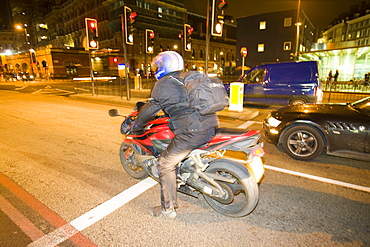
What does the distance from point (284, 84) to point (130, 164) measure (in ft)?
28.9

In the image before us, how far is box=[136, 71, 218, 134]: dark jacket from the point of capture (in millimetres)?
2453

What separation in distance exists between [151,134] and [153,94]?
32.3 inches

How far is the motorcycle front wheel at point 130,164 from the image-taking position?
3.94 meters

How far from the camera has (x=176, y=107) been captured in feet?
8.23

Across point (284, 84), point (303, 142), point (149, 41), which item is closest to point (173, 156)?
point (303, 142)

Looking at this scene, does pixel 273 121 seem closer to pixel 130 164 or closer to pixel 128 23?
pixel 130 164

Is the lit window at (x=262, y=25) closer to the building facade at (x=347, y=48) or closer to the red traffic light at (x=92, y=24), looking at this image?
the building facade at (x=347, y=48)

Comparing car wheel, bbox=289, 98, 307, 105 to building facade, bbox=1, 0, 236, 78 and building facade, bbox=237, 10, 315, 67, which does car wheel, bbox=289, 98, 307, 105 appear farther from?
building facade, bbox=1, 0, 236, 78

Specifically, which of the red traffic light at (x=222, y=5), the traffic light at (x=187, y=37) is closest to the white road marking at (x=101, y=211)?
the red traffic light at (x=222, y=5)

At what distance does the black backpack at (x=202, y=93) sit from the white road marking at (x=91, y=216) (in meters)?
1.93

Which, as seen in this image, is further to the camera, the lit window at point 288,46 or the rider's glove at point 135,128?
the lit window at point 288,46

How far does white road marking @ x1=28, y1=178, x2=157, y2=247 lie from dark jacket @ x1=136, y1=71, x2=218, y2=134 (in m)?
1.54

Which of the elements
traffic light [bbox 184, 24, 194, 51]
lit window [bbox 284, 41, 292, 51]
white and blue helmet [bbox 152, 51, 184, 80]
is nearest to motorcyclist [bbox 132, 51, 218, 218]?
white and blue helmet [bbox 152, 51, 184, 80]

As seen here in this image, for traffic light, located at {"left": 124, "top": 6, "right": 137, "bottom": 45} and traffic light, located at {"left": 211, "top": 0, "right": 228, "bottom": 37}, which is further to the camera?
traffic light, located at {"left": 124, "top": 6, "right": 137, "bottom": 45}
